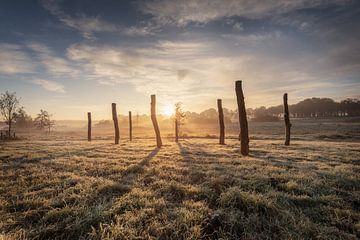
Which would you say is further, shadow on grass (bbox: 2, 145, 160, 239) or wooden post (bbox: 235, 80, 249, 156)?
wooden post (bbox: 235, 80, 249, 156)

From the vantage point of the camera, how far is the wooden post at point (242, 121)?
13.1 metres

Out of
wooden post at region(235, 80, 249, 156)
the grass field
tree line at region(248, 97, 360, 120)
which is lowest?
the grass field

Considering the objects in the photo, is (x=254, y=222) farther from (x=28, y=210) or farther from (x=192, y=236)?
(x=28, y=210)

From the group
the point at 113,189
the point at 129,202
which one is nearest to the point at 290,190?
the point at 129,202

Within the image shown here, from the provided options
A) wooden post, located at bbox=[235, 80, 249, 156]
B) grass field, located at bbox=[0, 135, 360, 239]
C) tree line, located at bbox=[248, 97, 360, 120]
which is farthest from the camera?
tree line, located at bbox=[248, 97, 360, 120]

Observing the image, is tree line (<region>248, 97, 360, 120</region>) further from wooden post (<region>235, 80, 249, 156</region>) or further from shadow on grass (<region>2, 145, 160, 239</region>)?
shadow on grass (<region>2, 145, 160, 239</region>)

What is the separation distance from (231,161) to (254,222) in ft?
20.9

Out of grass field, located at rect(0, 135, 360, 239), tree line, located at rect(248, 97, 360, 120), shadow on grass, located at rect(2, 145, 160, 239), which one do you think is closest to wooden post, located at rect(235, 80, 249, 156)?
grass field, located at rect(0, 135, 360, 239)

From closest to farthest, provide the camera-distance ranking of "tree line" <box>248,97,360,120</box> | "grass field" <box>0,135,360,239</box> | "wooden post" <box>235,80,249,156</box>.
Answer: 1. "grass field" <box>0,135,360,239</box>
2. "wooden post" <box>235,80,249,156</box>
3. "tree line" <box>248,97,360,120</box>

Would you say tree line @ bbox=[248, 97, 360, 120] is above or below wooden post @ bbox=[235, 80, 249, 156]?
above

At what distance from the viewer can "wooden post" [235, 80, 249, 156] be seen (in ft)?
43.1

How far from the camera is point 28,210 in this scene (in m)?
4.48

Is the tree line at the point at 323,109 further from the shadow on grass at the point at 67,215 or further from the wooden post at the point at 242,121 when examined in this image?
the shadow on grass at the point at 67,215

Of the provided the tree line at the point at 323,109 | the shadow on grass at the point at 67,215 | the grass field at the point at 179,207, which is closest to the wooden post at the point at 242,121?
the grass field at the point at 179,207
